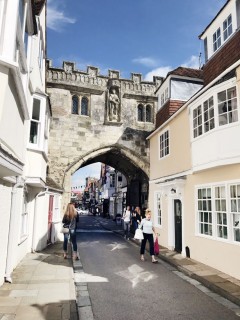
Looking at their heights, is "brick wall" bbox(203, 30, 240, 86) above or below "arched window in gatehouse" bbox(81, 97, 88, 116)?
below

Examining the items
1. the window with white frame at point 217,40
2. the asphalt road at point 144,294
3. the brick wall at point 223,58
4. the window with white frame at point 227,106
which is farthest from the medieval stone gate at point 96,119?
the window with white frame at point 227,106

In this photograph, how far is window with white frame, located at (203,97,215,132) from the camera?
30.2 ft

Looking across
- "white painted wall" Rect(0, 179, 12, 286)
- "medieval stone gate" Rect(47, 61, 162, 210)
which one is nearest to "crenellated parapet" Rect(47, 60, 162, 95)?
"medieval stone gate" Rect(47, 61, 162, 210)

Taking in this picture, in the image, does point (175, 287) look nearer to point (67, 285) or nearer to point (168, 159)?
point (67, 285)

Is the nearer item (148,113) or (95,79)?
(95,79)

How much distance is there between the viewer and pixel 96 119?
19016 millimetres

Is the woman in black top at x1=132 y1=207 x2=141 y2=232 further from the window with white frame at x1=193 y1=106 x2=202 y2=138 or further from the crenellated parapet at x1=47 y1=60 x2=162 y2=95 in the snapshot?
the crenellated parapet at x1=47 y1=60 x2=162 y2=95

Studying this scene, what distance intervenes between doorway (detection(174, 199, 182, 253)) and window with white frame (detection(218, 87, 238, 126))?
176 inches

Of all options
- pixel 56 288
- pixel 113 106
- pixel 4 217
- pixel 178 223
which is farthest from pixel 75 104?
pixel 56 288

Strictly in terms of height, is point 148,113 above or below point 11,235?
above

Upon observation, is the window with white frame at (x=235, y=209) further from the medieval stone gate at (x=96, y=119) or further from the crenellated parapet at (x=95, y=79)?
the crenellated parapet at (x=95, y=79)

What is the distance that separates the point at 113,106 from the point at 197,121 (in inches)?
390

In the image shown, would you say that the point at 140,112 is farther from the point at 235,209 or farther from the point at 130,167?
the point at 235,209

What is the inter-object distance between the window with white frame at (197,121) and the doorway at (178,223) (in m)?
3.18
